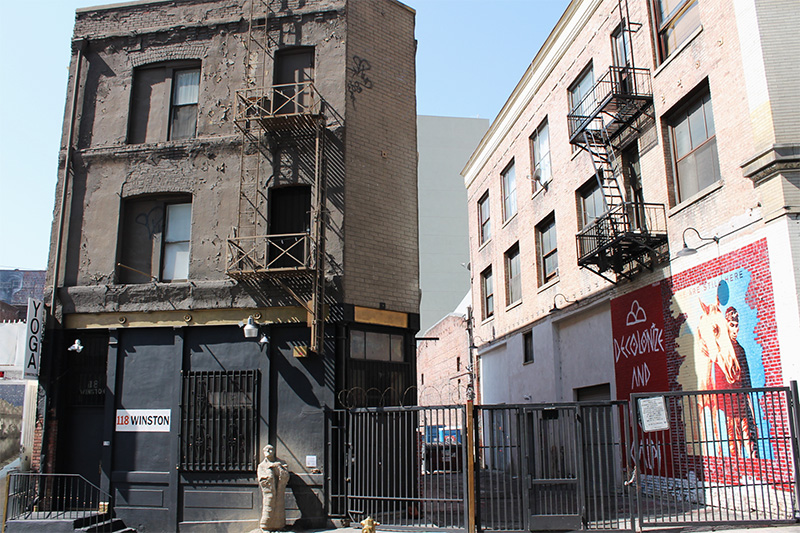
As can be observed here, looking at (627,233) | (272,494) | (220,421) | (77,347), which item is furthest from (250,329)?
(627,233)

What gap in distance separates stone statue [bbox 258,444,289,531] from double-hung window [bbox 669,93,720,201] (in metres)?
10.6

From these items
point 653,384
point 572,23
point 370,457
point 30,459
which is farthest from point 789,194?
point 30,459

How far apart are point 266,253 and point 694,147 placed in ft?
31.7

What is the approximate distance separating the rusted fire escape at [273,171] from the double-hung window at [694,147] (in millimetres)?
8118

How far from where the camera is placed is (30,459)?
14.5 meters

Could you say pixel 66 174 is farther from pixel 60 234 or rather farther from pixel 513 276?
pixel 513 276

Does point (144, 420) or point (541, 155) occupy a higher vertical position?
point (541, 155)

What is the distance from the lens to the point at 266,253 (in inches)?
544

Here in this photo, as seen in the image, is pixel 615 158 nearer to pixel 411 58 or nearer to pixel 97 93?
pixel 411 58

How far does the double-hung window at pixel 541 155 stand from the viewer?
72.8 feet

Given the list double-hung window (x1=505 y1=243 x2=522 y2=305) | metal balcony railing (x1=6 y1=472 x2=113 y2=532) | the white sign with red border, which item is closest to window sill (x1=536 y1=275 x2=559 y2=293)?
double-hung window (x1=505 y1=243 x2=522 y2=305)

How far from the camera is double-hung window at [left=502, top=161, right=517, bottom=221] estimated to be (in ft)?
83.1

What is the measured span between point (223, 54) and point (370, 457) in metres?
10.0

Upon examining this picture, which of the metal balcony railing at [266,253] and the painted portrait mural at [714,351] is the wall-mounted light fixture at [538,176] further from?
the metal balcony railing at [266,253]
